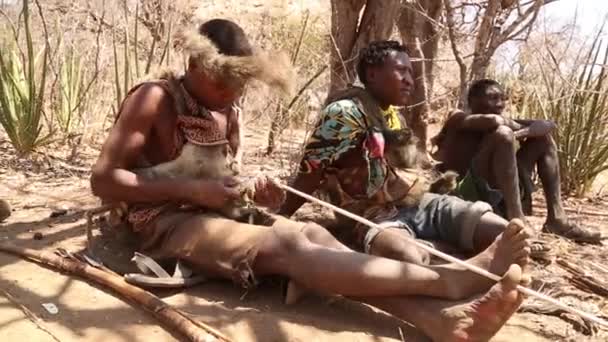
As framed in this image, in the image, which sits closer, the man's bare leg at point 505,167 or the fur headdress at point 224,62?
the fur headdress at point 224,62

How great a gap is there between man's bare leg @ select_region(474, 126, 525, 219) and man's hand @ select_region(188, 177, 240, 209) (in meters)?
1.42

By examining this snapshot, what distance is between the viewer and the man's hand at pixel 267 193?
103 inches

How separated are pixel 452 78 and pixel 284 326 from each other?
8004 millimetres

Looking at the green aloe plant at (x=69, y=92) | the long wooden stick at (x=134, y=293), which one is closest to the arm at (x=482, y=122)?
the long wooden stick at (x=134, y=293)

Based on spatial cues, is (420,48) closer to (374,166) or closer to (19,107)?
(374,166)

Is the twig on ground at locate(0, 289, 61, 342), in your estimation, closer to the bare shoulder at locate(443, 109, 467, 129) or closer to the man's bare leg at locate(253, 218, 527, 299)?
the man's bare leg at locate(253, 218, 527, 299)

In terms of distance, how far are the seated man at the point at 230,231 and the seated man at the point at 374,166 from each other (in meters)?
0.30

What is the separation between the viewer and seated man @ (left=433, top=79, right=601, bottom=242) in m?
3.44

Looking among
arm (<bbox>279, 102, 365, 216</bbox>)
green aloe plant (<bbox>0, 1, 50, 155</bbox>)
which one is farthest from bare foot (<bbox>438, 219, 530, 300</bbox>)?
green aloe plant (<bbox>0, 1, 50, 155</bbox>)

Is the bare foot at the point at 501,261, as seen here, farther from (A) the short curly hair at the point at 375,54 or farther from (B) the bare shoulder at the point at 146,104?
(B) the bare shoulder at the point at 146,104

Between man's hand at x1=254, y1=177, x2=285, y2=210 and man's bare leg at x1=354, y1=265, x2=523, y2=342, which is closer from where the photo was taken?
man's bare leg at x1=354, y1=265, x2=523, y2=342

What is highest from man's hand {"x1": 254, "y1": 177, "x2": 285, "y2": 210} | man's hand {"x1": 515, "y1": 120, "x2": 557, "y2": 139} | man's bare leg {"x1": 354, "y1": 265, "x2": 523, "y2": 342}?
man's hand {"x1": 515, "y1": 120, "x2": 557, "y2": 139}

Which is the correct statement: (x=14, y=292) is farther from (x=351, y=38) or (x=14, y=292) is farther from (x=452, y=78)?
(x=452, y=78)

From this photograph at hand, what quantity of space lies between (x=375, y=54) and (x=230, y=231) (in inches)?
39.2
